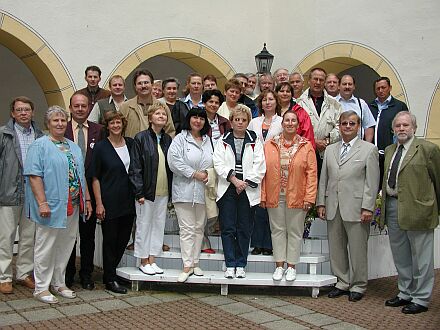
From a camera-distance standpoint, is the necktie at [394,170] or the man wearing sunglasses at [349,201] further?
the man wearing sunglasses at [349,201]

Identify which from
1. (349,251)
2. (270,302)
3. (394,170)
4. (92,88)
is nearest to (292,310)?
(270,302)

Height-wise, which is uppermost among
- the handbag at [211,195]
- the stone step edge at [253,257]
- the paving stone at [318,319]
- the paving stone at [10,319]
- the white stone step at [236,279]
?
the handbag at [211,195]

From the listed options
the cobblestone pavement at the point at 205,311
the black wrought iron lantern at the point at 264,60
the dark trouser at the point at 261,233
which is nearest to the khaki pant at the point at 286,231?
the dark trouser at the point at 261,233

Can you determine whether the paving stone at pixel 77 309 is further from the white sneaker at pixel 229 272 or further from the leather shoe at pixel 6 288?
the white sneaker at pixel 229 272

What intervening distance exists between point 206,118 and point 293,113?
83 cm

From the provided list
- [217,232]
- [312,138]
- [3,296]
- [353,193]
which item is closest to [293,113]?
[312,138]

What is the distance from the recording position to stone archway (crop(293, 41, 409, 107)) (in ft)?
30.0

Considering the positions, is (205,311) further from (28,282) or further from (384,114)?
(384,114)

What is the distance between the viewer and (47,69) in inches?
333

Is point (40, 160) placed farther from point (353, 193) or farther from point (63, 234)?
point (353, 193)

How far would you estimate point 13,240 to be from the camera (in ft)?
18.0

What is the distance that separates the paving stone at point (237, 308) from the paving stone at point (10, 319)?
1.71m

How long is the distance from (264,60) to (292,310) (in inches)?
222

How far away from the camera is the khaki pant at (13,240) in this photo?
5.39 meters
